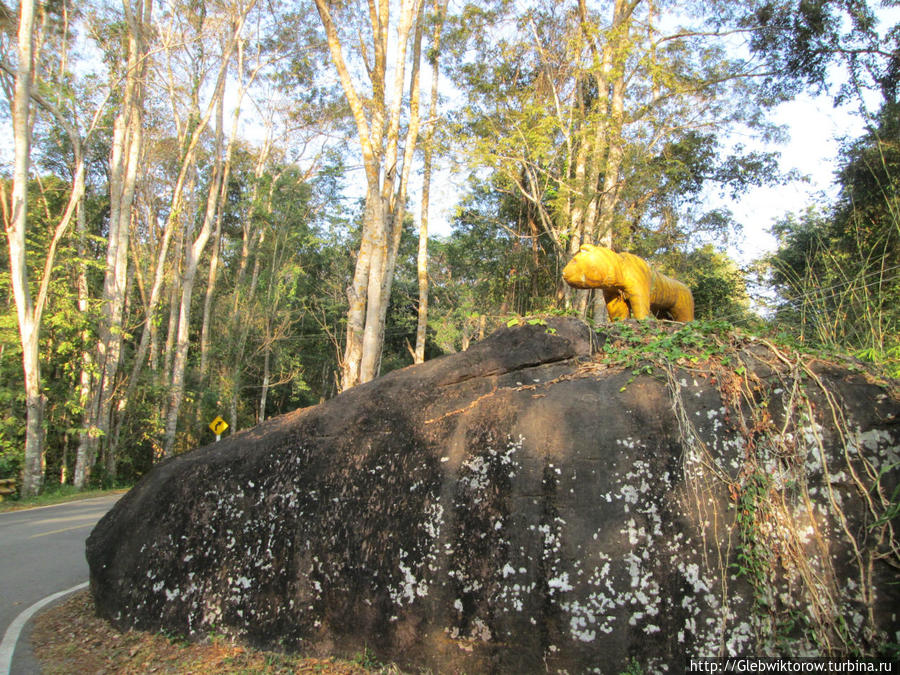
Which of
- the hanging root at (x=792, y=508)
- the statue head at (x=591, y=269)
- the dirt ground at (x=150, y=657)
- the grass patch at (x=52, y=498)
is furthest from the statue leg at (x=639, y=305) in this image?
the grass patch at (x=52, y=498)

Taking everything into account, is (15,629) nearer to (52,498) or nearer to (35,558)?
(35,558)

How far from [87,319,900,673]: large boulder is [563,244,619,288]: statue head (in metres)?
1.97

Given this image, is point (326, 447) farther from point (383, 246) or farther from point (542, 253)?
point (542, 253)

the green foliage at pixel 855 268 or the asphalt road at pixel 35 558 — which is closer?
the green foliage at pixel 855 268

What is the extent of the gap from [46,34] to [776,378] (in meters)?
22.4

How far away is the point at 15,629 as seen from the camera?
15.0 ft

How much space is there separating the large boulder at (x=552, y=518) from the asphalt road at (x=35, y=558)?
1.31 metres

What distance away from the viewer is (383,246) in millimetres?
12672

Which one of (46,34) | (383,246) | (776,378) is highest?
(46,34)

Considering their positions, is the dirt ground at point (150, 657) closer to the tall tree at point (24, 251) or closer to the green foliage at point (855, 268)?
the green foliage at point (855, 268)

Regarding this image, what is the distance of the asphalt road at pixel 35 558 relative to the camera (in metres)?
5.14

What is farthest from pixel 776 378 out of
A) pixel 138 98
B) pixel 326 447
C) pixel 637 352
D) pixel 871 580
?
pixel 138 98

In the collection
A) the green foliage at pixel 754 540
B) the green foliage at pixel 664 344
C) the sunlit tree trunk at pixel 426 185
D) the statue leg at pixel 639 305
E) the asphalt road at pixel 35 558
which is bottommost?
the asphalt road at pixel 35 558

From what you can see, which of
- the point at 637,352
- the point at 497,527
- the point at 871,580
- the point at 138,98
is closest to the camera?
the point at 871,580
